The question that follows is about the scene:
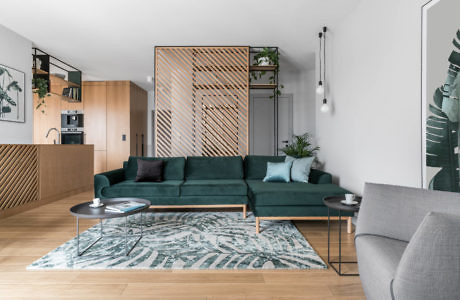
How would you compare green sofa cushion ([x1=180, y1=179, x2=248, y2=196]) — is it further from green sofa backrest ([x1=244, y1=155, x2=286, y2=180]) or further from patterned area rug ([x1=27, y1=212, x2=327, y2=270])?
green sofa backrest ([x1=244, y1=155, x2=286, y2=180])

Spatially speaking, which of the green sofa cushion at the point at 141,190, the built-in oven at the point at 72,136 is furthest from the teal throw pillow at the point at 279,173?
the built-in oven at the point at 72,136

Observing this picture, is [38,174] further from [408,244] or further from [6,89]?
[408,244]

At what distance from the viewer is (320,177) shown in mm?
3443

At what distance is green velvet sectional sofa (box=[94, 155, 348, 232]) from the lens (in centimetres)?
290

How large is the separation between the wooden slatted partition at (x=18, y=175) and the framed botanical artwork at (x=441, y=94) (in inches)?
182

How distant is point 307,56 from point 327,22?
1374mm

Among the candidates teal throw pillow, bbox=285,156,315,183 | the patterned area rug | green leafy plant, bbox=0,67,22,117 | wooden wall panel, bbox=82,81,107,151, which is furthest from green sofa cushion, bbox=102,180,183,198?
wooden wall panel, bbox=82,81,107,151

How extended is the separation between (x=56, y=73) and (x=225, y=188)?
4.44 meters

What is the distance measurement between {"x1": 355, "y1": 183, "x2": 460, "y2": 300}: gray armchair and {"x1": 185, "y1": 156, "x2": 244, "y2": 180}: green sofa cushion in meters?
2.52

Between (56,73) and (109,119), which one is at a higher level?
(56,73)

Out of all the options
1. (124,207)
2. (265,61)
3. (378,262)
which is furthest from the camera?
(265,61)

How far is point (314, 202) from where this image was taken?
2.89 meters

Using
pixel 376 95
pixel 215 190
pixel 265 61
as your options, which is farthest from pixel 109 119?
pixel 376 95

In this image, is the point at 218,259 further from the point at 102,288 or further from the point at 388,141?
the point at 388,141
